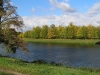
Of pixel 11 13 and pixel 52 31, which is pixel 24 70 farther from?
pixel 52 31

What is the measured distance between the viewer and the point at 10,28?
33.0 meters

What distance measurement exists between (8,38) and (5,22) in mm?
2479

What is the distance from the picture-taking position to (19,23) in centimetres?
3300

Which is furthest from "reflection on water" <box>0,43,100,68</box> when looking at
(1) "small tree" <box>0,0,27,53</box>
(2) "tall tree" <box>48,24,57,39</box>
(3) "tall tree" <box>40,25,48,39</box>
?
(3) "tall tree" <box>40,25,48,39</box>

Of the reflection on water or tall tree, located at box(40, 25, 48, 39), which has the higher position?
tall tree, located at box(40, 25, 48, 39)

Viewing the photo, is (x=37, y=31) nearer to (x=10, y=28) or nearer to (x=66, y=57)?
(x=66, y=57)

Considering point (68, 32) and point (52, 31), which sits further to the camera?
point (52, 31)

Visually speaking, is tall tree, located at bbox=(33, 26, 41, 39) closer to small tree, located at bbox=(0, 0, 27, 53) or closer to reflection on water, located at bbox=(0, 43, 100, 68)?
reflection on water, located at bbox=(0, 43, 100, 68)

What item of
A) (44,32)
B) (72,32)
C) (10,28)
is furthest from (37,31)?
(10,28)

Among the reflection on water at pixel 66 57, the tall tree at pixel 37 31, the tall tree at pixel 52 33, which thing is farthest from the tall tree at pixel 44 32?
the reflection on water at pixel 66 57

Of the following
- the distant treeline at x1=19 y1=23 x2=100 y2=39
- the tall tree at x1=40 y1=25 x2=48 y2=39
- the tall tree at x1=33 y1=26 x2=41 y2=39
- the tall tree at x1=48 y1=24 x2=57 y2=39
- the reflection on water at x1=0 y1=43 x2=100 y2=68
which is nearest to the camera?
the reflection on water at x1=0 y1=43 x2=100 y2=68

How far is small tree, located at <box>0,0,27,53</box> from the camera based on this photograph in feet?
106

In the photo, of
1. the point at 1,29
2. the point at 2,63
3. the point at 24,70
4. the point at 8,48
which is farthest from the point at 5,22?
the point at 24,70

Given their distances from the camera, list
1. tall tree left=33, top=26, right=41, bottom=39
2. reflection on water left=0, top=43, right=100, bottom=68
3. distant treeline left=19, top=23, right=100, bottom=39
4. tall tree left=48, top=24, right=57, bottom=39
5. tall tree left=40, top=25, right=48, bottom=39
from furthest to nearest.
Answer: tall tree left=33, top=26, right=41, bottom=39
tall tree left=40, top=25, right=48, bottom=39
tall tree left=48, top=24, right=57, bottom=39
distant treeline left=19, top=23, right=100, bottom=39
reflection on water left=0, top=43, right=100, bottom=68
